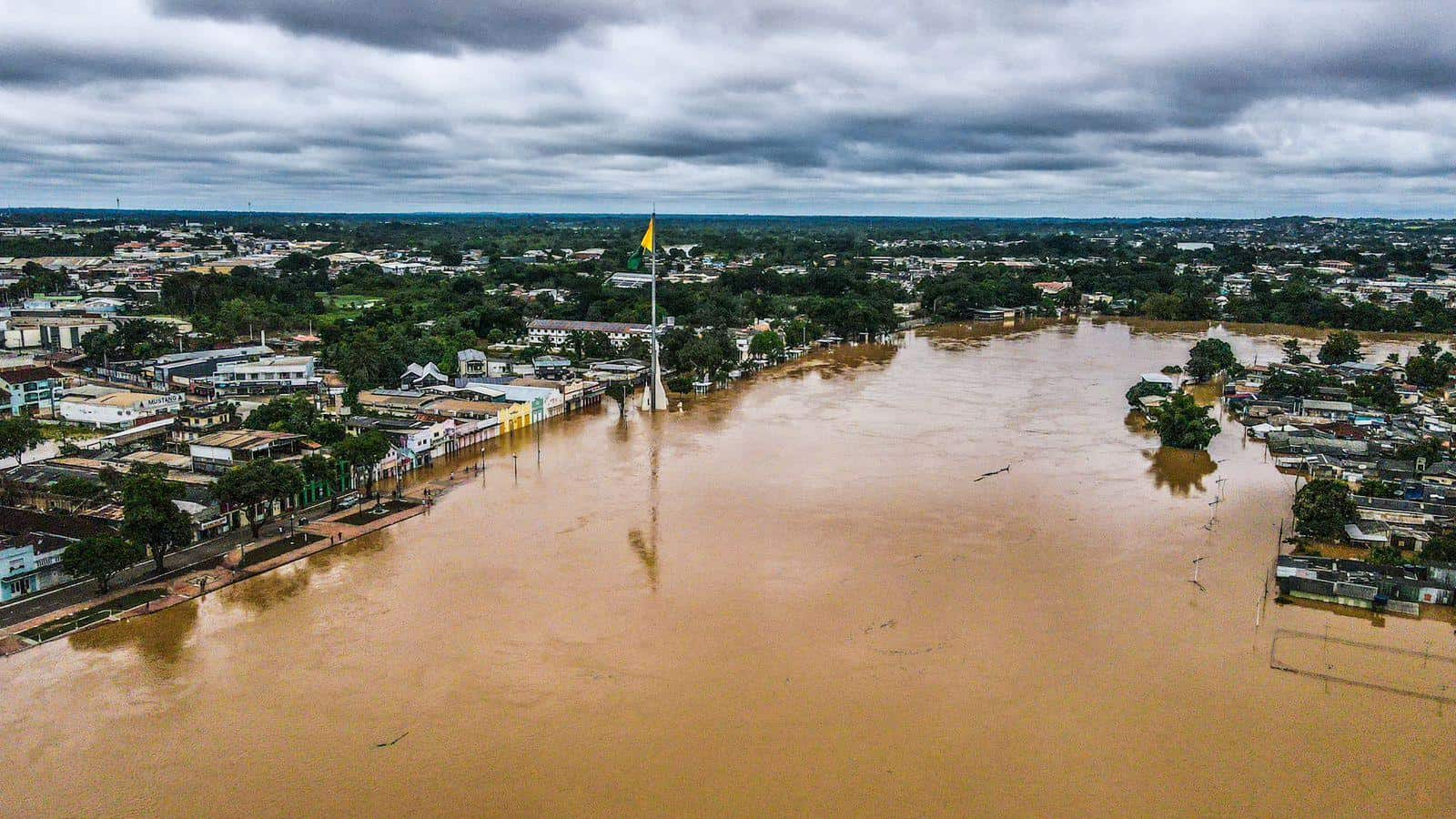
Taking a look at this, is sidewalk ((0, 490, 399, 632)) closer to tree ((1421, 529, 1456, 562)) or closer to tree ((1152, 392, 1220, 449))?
tree ((1421, 529, 1456, 562))

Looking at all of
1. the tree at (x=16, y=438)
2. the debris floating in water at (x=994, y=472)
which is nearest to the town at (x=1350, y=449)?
the debris floating in water at (x=994, y=472)

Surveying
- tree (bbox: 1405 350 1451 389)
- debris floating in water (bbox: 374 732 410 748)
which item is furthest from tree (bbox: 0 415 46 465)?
tree (bbox: 1405 350 1451 389)

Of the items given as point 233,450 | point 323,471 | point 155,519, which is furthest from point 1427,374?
point 155,519

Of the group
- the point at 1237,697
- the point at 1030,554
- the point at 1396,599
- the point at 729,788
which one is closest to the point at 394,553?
the point at 729,788

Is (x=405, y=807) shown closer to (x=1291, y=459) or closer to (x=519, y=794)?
(x=519, y=794)

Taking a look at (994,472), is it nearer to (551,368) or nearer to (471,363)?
(551,368)

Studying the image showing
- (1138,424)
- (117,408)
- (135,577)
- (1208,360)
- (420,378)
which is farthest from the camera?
(1208,360)
